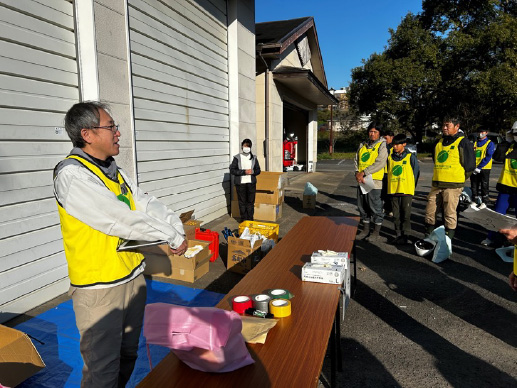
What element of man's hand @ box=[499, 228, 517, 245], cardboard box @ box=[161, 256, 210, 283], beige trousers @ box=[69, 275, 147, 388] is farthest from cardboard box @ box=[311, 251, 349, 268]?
cardboard box @ box=[161, 256, 210, 283]

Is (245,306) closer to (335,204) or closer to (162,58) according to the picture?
(162,58)

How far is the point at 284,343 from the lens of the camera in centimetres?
180

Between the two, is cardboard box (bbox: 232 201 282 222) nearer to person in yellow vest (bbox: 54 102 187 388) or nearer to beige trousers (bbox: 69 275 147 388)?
person in yellow vest (bbox: 54 102 187 388)

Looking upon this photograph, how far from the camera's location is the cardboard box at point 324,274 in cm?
251

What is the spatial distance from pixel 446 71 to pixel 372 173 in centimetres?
2363

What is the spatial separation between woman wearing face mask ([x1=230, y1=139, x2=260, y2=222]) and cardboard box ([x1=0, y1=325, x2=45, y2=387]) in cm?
499

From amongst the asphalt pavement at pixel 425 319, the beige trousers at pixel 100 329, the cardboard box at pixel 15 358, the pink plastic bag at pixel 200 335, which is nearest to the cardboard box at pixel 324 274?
the asphalt pavement at pixel 425 319

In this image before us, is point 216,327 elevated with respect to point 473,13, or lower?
lower

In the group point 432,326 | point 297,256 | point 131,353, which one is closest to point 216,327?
point 131,353

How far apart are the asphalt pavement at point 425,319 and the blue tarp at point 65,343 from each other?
0.92 feet

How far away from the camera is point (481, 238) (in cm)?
624

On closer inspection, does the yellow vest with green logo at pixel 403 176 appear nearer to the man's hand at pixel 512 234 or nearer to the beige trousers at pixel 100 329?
the man's hand at pixel 512 234

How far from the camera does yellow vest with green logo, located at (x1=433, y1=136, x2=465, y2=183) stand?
16.9 ft

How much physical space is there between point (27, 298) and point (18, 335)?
1.39 m
